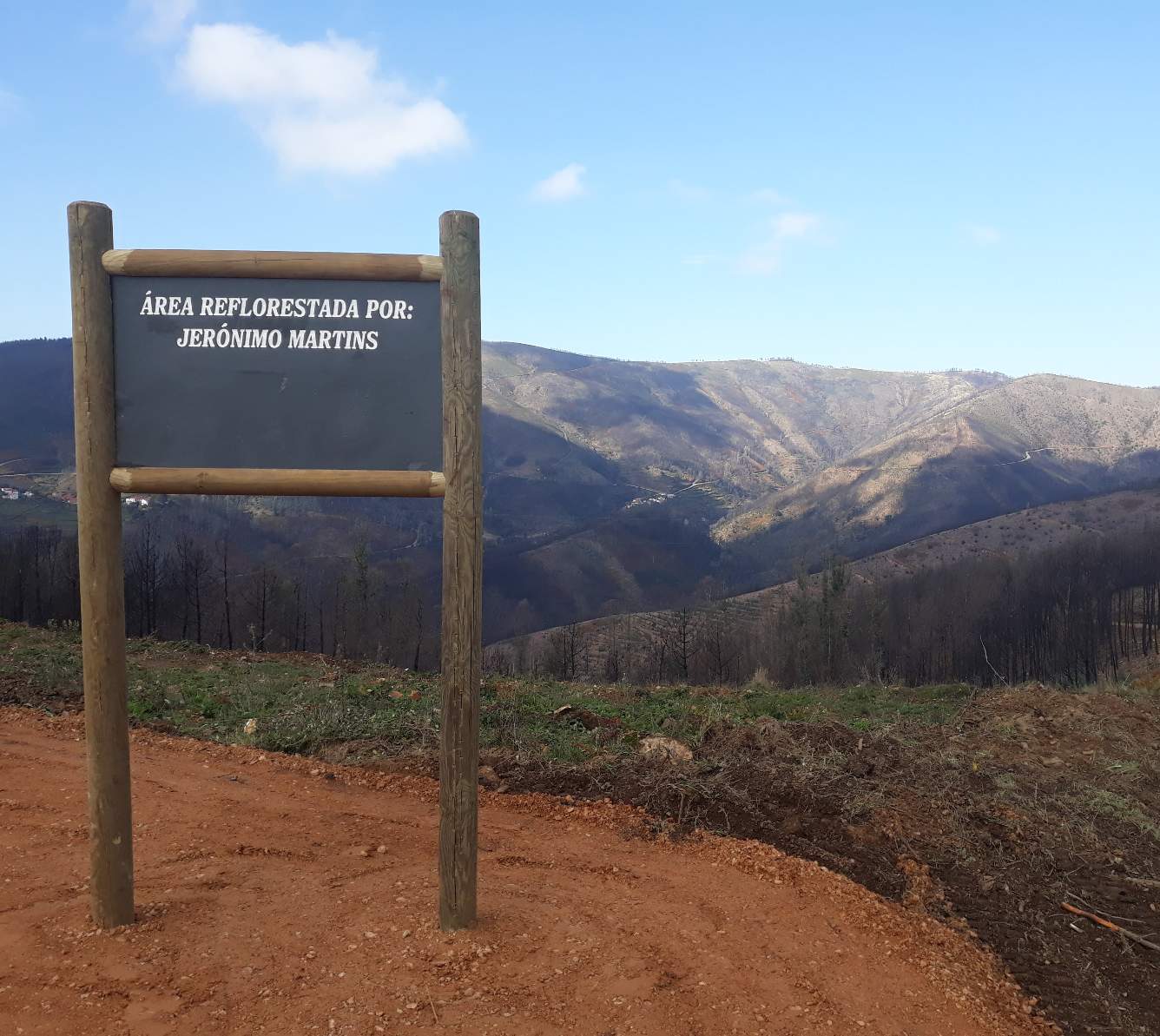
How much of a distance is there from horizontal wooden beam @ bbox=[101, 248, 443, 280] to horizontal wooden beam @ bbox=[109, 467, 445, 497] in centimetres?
94

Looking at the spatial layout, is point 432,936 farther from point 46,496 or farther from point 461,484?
point 46,496

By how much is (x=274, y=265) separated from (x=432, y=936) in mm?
3366

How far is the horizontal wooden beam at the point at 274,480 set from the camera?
425 cm

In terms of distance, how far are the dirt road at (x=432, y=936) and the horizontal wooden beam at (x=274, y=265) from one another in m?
3.22

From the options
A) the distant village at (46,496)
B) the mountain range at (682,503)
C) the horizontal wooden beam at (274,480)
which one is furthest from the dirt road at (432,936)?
the distant village at (46,496)

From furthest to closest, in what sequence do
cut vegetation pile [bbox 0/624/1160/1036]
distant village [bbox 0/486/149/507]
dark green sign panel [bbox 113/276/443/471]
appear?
1. distant village [bbox 0/486/149/507]
2. cut vegetation pile [bbox 0/624/1160/1036]
3. dark green sign panel [bbox 113/276/443/471]

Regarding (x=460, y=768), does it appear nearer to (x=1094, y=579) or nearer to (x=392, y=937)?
(x=392, y=937)

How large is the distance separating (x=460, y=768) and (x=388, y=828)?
6.71 ft

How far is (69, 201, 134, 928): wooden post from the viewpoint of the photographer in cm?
430

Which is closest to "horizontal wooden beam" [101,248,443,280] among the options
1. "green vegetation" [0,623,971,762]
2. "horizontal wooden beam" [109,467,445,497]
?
"horizontal wooden beam" [109,467,445,497]

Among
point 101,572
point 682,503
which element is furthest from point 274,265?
point 682,503

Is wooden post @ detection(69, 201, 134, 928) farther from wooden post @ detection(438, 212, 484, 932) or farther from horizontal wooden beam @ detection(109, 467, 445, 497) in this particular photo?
wooden post @ detection(438, 212, 484, 932)

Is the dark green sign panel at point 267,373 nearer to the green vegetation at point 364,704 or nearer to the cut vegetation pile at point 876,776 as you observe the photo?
the cut vegetation pile at point 876,776

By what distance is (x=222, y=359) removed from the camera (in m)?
4.38
